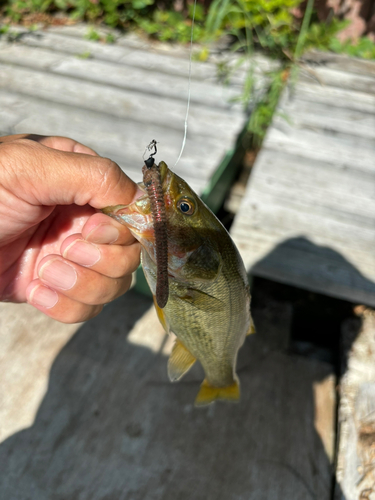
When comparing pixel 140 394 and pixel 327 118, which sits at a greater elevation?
pixel 327 118

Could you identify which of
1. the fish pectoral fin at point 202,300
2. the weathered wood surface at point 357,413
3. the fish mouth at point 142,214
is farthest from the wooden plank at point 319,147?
the fish mouth at point 142,214

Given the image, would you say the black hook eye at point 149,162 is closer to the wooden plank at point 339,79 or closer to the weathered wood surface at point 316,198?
the weathered wood surface at point 316,198

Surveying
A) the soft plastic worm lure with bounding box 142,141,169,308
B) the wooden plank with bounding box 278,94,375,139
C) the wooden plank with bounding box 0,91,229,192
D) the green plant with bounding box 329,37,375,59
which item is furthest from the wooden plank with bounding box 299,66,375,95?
the soft plastic worm lure with bounding box 142,141,169,308

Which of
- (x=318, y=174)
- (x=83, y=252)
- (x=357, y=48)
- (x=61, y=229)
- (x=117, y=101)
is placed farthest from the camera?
(x=357, y=48)

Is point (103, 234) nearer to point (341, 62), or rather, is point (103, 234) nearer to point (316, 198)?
point (316, 198)

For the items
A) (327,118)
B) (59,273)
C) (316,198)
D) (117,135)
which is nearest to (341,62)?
(327,118)

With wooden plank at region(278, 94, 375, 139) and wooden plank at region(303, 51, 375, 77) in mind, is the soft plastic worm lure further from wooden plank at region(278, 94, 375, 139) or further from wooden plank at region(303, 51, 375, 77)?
wooden plank at region(303, 51, 375, 77)
